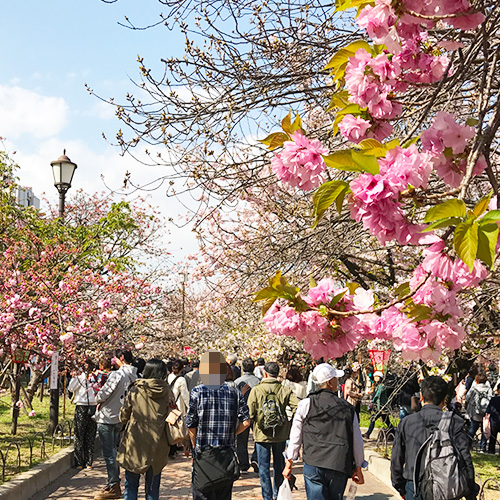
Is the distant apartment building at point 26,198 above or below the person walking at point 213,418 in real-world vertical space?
above

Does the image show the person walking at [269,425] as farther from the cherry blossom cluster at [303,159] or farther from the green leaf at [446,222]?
the green leaf at [446,222]

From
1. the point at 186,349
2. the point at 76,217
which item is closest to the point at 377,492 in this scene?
the point at 76,217

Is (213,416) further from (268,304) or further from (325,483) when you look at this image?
(268,304)

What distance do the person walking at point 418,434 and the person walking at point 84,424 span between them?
6376 mm

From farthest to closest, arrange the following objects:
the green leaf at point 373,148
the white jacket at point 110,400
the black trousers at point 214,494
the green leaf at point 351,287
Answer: the white jacket at point 110,400
the black trousers at point 214,494
the green leaf at point 351,287
the green leaf at point 373,148

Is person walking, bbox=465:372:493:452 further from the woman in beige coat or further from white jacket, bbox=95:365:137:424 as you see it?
the woman in beige coat

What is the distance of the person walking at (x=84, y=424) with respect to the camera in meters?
10.4

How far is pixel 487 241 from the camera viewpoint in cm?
190

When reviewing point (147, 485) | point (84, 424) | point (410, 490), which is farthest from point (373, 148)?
point (84, 424)

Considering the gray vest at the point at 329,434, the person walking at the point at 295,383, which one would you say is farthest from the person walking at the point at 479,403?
the gray vest at the point at 329,434

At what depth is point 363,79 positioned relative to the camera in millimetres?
2854

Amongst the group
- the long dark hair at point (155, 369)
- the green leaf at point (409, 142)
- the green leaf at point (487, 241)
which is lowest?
the long dark hair at point (155, 369)

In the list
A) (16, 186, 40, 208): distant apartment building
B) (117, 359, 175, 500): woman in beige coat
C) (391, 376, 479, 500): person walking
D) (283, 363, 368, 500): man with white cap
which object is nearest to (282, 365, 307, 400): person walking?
(117, 359, 175, 500): woman in beige coat

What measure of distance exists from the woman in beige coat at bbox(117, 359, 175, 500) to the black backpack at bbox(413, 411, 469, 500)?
2.86 m
